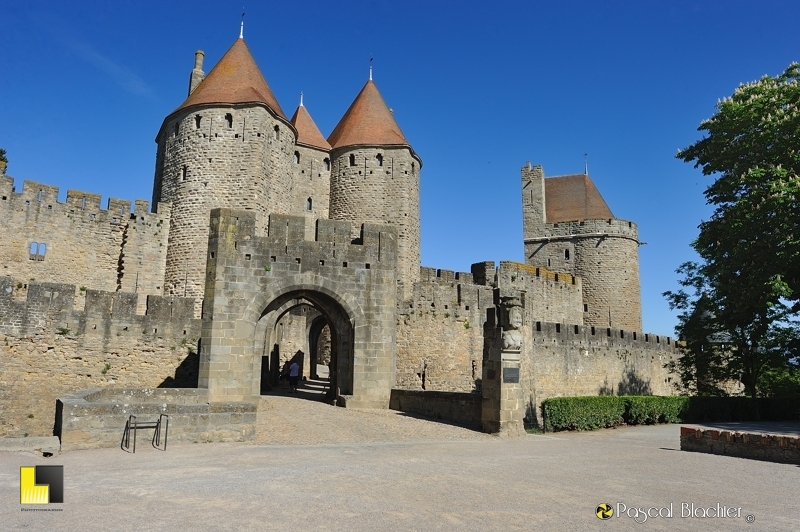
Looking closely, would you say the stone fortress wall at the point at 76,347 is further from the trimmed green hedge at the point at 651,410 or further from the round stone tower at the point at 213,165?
the trimmed green hedge at the point at 651,410

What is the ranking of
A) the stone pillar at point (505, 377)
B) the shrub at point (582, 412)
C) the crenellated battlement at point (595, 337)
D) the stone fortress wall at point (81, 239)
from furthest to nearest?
the crenellated battlement at point (595, 337)
the stone fortress wall at point (81, 239)
the shrub at point (582, 412)
the stone pillar at point (505, 377)

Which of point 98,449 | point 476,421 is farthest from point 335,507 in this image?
point 476,421

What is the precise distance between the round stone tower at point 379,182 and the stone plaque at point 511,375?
1473 centimetres

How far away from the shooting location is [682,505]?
6.61m

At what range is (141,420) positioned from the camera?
9.92 metres

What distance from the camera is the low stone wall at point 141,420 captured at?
9469 mm

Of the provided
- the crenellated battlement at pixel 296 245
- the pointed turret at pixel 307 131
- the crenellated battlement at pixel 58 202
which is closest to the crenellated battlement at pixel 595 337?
the crenellated battlement at pixel 296 245

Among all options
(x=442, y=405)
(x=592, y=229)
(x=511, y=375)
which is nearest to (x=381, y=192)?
(x=592, y=229)

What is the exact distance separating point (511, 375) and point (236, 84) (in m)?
19.5

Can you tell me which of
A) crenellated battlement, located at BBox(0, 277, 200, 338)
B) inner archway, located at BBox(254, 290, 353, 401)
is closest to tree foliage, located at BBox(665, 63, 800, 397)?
inner archway, located at BBox(254, 290, 353, 401)

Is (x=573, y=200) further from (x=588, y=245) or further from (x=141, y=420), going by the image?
(x=141, y=420)

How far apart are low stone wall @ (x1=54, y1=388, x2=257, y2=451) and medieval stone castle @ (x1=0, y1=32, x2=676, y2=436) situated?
3.98 metres

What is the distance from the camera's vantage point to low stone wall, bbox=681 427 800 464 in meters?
10.2

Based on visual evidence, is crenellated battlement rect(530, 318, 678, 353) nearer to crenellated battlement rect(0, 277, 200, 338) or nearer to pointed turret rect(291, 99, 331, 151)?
crenellated battlement rect(0, 277, 200, 338)
